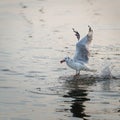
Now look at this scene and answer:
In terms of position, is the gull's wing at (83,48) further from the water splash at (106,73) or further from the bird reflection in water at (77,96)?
the bird reflection in water at (77,96)

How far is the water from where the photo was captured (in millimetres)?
13570

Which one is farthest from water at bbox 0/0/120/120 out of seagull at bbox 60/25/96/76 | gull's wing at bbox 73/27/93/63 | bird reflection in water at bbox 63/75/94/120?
gull's wing at bbox 73/27/93/63

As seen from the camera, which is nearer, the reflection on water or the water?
the reflection on water

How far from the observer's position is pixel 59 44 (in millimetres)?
23016

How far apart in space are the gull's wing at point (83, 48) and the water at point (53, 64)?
60cm

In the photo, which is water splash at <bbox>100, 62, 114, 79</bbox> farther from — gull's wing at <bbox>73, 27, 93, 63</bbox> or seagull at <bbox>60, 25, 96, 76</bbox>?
gull's wing at <bbox>73, 27, 93, 63</bbox>

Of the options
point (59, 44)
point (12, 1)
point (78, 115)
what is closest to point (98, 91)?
point (78, 115)

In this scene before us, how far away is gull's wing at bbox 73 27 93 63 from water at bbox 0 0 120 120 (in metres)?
0.60

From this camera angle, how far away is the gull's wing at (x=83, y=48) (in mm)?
17891

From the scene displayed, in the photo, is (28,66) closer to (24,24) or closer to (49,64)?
(49,64)

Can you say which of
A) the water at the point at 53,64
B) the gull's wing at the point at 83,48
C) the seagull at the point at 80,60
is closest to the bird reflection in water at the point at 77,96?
the water at the point at 53,64

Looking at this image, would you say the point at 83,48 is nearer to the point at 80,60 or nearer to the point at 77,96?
the point at 80,60

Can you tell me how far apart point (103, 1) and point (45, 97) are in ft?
71.0

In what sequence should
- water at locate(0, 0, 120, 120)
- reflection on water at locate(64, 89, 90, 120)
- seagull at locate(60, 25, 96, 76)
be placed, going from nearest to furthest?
reflection on water at locate(64, 89, 90, 120) → water at locate(0, 0, 120, 120) → seagull at locate(60, 25, 96, 76)
